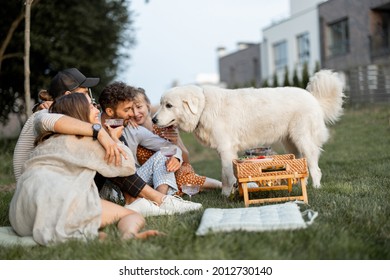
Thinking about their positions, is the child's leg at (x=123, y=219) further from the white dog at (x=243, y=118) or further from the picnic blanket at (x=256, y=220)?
the white dog at (x=243, y=118)

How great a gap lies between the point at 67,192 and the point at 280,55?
83.1ft

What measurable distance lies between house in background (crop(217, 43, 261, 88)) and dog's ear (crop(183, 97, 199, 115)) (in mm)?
24822

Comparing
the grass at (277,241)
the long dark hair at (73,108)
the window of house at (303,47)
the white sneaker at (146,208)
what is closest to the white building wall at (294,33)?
the window of house at (303,47)

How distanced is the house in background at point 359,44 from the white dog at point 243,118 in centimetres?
1322

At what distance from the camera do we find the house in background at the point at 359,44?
18.0 m

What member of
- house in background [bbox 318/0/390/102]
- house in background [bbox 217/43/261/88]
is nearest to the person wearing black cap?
house in background [bbox 318/0/390/102]

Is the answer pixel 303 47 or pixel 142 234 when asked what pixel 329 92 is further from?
pixel 303 47

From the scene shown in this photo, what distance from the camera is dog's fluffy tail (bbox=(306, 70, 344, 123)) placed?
5.60 metres

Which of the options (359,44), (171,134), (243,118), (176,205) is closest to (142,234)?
(176,205)

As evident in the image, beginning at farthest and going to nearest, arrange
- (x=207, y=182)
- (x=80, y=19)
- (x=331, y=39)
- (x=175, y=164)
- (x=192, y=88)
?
(x=331, y=39) → (x=80, y=19) → (x=207, y=182) → (x=192, y=88) → (x=175, y=164)

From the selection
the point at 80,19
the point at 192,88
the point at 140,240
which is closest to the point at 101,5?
the point at 80,19

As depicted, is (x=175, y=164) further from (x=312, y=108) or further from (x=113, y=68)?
(x=113, y=68)
